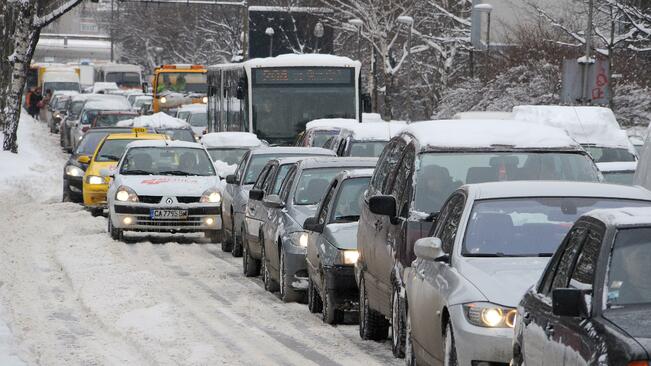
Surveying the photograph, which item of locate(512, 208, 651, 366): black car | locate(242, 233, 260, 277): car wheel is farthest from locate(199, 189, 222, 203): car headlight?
locate(512, 208, 651, 366): black car

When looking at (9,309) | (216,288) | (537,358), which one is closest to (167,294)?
(216,288)

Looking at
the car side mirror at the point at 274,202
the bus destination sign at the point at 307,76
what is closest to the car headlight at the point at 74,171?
the bus destination sign at the point at 307,76

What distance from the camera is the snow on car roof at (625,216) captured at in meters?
7.33

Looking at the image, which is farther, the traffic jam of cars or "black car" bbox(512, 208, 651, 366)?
the traffic jam of cars

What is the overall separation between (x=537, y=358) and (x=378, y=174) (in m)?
6.08

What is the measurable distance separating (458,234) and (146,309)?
5.49 metres

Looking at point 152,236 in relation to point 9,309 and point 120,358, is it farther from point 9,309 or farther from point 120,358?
point 120,358

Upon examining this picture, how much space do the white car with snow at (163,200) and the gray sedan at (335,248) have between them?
7746 millimetres

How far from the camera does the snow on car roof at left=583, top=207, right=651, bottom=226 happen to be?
733 centimetres

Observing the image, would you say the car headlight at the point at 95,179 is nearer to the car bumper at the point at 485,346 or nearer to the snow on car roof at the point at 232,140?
the snow on car roof at the point at 232,140

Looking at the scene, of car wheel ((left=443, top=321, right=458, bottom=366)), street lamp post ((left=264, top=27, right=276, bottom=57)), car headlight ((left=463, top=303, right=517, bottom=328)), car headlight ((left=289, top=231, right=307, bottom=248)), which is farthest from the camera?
street lamp post ((left=264, top=27, right=276, bottom=57))

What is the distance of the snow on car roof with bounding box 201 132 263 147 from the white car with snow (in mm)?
4193

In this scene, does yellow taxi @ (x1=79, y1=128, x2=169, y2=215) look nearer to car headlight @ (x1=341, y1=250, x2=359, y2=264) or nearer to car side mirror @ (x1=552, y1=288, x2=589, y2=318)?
car headlight @ (x1=341, y1=250, x2=359, y2=264)

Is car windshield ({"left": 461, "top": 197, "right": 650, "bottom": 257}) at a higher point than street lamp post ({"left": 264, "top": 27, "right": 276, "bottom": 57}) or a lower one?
higher
